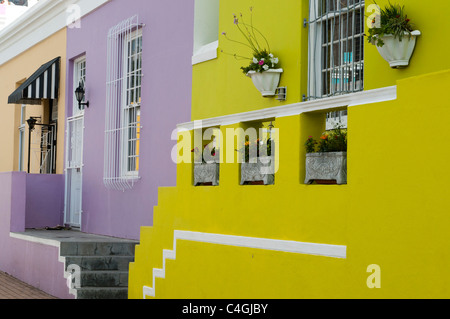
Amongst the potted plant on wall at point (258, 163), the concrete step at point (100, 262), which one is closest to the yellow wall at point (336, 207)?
the potted plant on wall at point (258, 163)

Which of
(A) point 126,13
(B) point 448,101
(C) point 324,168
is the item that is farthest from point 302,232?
(A) point 126,13

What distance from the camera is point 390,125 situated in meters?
4.89

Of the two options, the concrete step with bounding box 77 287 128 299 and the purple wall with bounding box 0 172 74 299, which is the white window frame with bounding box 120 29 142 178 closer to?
the purple wall with bounding box 0 172 74 299

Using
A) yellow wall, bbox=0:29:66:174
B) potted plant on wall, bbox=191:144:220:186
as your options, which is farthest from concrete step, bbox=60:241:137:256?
yellow wall, bbox=0:29:66:174

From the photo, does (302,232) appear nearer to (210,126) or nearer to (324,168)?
(324,168)

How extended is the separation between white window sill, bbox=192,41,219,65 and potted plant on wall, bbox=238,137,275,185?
2.49 metres

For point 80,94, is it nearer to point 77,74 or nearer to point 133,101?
point 77,74

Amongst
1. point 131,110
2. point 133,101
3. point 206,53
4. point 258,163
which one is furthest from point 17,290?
point 258,163

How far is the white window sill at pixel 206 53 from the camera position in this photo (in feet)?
28.4

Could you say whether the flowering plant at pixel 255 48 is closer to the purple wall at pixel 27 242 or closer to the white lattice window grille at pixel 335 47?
the white lattice window grille at pixel 335 47

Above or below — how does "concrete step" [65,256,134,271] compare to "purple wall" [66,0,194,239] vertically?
below

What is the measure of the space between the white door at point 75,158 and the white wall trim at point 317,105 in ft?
20.7

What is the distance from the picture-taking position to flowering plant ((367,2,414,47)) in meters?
5.90

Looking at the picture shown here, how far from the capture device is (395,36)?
19.4ft
